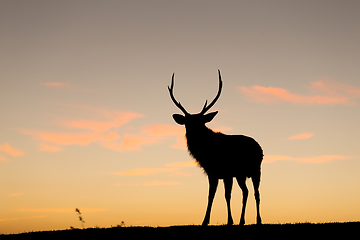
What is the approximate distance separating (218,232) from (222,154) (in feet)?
14.6

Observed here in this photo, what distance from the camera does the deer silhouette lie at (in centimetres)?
1752

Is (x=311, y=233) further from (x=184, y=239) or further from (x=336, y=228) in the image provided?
(x=184, y=239)

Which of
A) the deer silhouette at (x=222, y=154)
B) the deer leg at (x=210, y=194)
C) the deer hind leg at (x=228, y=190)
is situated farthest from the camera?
the deer silhouette at (x=222, y=154)

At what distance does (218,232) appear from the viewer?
44.8 feet

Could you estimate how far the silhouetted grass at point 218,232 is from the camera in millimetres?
13047

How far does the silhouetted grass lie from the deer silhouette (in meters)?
2.74

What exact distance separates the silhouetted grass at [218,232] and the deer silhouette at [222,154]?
2743mm

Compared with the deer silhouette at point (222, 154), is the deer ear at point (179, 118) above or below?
above

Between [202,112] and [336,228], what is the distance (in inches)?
256

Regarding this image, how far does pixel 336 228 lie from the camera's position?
46.5 ft

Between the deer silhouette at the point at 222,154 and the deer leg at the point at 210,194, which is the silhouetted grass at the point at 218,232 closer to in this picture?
the deer leg at the point at 210,194

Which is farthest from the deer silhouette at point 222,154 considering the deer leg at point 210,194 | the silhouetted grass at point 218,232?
the silhouetted grass at point 218,232

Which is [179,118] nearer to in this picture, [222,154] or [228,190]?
[222,154]

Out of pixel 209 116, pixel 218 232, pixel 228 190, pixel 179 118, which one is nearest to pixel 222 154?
pixel 228 190
